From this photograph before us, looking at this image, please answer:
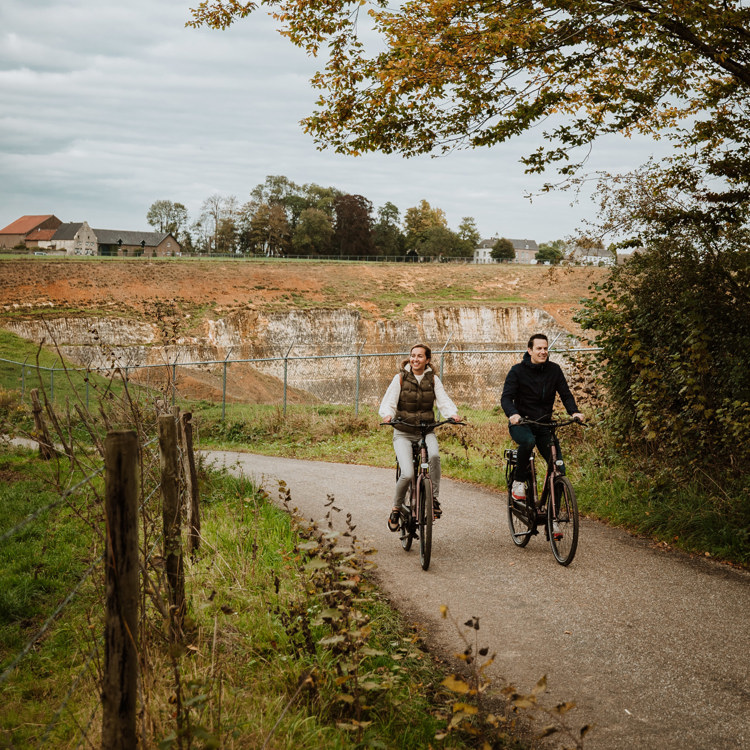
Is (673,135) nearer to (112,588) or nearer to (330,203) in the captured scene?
(112,588)

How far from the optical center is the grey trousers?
688 cm

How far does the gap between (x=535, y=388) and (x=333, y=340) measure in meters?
46.2

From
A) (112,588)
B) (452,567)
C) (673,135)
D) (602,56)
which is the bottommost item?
(452,567)

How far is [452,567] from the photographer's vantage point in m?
6.65

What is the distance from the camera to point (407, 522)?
7.06m

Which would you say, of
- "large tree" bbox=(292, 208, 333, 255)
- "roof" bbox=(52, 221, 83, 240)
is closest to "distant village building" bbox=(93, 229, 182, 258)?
"roof" bbox=(52, 221, 83, 240)

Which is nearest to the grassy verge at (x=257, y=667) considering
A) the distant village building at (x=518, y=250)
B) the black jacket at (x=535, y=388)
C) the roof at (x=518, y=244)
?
the black jacket at (x=535, y=388)

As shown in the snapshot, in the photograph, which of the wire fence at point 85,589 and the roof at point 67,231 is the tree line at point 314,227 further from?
the wire fence at point 85,589

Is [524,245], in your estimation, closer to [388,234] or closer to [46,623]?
[388,234]

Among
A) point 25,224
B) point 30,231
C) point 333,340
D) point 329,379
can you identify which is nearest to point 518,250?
point 30,231

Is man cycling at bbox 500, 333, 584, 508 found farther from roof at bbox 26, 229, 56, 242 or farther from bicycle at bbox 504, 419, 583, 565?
roof at bbox 26, 229, 56, 242

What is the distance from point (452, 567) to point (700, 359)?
11.4 feet

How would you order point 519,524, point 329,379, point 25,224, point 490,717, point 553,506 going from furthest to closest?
1. point 25,224
2. point 329,379
3. point 519,524
4. point 553,506
5. point 490,717

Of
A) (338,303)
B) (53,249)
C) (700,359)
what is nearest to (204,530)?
(700,359)
